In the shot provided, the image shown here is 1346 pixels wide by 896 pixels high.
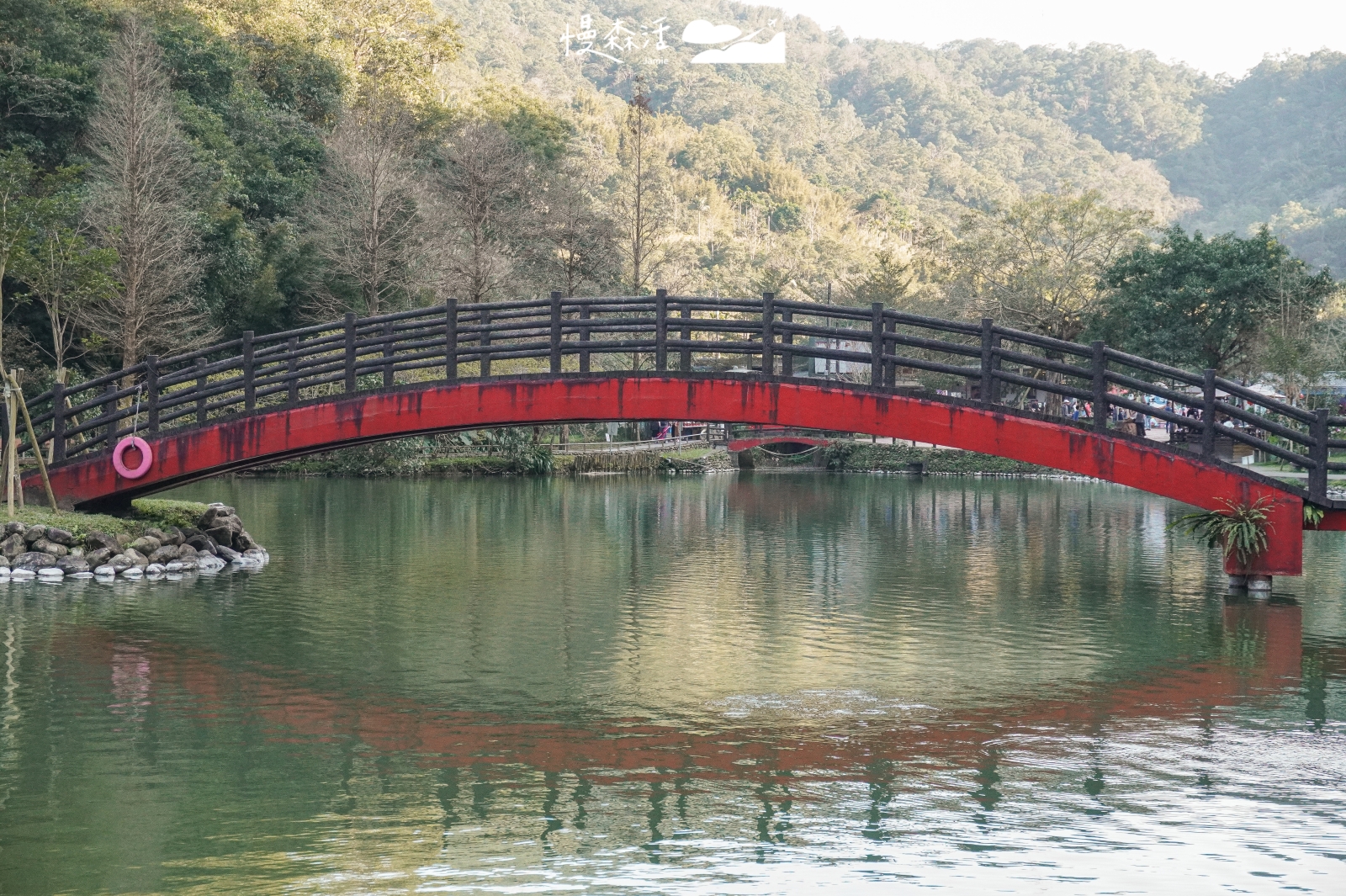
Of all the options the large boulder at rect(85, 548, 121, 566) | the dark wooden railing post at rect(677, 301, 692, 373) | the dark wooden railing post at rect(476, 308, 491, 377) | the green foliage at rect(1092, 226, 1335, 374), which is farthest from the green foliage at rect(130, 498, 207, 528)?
the green foliage at rect(1092, 226, 1335, 374)

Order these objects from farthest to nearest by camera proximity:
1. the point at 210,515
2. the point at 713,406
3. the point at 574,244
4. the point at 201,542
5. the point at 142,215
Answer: the point at 574,244
the point at 142,215
the point at 210,515
the point at 201,542
the point at 713,406

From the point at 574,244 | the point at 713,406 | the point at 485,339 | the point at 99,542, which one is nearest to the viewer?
the point at 713,406

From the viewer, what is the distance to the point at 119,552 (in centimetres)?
2020

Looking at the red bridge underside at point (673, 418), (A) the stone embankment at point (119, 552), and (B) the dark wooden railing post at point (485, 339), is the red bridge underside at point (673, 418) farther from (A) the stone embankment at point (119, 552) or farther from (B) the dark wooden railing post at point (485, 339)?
(A) the stone embankment at point (119, 552)

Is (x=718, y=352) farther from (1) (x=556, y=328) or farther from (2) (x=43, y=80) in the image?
(2) (x=43, y=80)

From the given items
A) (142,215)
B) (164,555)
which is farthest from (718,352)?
(142,215)

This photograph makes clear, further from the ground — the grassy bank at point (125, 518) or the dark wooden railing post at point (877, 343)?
the dark wooden railing post at point (877, 343)

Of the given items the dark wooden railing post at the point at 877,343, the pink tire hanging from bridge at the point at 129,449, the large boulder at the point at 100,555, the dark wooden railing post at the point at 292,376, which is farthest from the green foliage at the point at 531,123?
the dark wooden railing post at the point at 877,343

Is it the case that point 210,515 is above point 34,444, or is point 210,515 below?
below

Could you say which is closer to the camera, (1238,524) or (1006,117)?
(1238,524)

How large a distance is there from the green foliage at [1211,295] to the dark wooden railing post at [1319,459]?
32.8 metres

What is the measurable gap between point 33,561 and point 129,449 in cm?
236

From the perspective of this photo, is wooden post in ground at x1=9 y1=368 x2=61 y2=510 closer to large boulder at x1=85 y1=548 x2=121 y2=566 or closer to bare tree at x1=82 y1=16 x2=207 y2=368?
large boulder at x1=85 y1=548 x2=121 y2=566

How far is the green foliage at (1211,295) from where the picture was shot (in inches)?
1940
